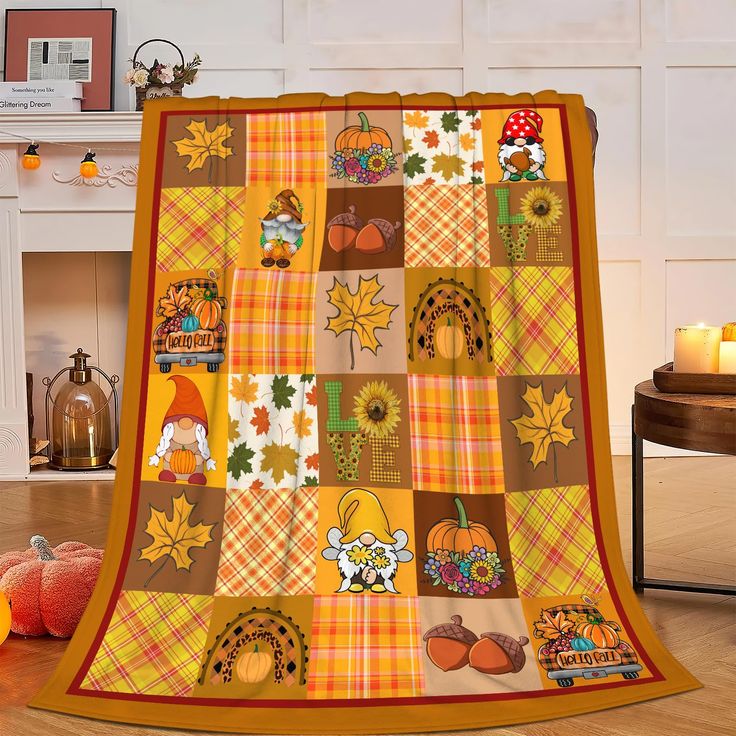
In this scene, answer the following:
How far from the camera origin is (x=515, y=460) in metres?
1.81

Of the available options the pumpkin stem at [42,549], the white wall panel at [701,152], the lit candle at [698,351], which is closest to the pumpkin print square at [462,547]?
the lit candle at [698,351]

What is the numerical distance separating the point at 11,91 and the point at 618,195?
7.56 ft

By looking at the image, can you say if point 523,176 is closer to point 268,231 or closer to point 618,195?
point 268,231

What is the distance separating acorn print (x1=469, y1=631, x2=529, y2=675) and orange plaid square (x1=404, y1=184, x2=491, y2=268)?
27.2 inches

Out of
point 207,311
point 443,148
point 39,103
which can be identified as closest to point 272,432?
point 207,311

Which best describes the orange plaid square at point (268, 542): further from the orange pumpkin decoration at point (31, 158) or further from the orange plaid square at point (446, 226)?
the orange pumpkin decoration at point (31, 158)

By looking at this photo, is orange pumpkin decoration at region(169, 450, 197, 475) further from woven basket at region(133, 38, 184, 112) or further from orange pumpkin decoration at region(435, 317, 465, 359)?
woven basket at region(133, 38, 184, 112)

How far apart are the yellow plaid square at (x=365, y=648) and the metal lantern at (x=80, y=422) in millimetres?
2165

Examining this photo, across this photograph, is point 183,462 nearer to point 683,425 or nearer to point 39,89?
point 683,425

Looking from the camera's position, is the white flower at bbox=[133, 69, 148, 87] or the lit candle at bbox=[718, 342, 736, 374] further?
the white flower at bbox=[133, 69, 148, 87]

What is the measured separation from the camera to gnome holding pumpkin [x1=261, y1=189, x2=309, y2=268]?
1894 millimetres

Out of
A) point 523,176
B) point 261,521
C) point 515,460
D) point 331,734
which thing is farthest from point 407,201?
point 331,734

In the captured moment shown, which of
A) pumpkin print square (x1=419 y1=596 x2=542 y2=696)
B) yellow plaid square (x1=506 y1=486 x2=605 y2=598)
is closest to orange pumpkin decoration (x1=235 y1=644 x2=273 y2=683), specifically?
pumpkin print square (x1=419 y1=596 x2=542 y2=696)

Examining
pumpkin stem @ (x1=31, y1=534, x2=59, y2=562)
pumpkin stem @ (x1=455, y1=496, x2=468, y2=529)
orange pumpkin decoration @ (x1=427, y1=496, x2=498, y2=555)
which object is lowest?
pumpkin stem @ (x1=31, y1=534, x2=59, y2=562)
